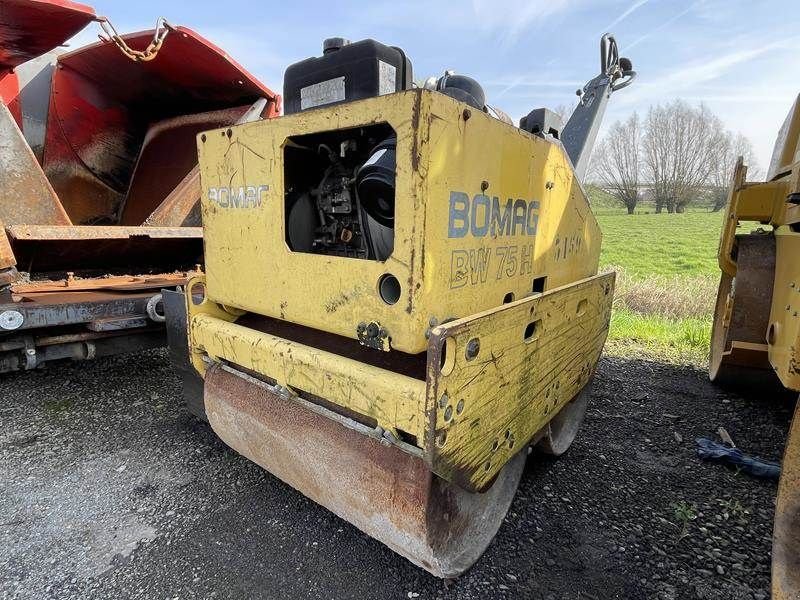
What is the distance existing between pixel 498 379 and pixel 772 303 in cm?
186

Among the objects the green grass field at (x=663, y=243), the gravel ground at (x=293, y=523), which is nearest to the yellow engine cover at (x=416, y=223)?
the gravel ground at (x=293, y=523)

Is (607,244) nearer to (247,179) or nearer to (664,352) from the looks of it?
(664,352)

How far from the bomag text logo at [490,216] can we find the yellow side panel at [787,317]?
0.94 metres

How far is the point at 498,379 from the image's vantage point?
152 cm

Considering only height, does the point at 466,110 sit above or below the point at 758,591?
above

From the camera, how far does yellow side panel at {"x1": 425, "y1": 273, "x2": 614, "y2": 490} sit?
1288mm

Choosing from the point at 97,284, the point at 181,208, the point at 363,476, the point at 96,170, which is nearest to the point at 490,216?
the point at 363,476

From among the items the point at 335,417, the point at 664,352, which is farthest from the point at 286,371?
the point at 664,352

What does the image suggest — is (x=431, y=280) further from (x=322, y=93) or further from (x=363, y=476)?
(x=322, y=93)

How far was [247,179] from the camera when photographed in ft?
5.84

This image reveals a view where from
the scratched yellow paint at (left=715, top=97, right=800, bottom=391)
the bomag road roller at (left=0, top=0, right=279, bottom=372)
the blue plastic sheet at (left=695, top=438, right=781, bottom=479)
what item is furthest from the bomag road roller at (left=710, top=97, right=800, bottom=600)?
the bomag road roller at (left=0, top=0, right=279, bottom=372)

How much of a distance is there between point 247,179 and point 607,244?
20175mm

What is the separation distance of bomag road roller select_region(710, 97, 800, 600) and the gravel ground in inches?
19.8

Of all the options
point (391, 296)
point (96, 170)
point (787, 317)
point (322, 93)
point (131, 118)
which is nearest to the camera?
point (391, 296)
